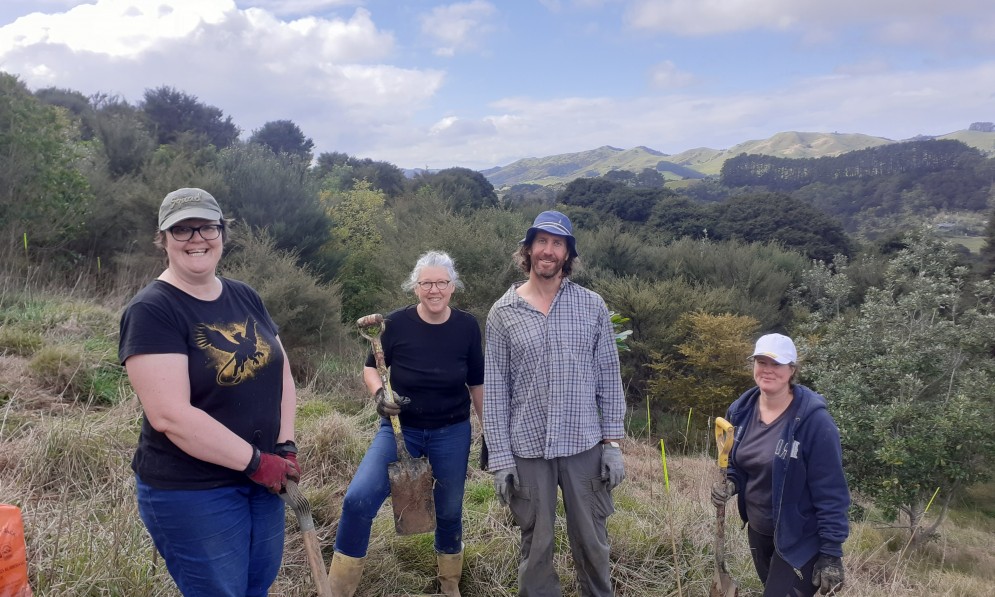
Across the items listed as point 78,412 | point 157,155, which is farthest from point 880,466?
point 157,155

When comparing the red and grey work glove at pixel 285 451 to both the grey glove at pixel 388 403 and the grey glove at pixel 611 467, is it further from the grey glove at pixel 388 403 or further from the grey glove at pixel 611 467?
the grey glove at pixel 611 467

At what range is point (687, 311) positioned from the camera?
20.4 m

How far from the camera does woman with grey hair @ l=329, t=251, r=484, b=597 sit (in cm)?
249

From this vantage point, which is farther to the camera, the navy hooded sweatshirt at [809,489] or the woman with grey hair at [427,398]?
the woman with grey hair at [427,398]

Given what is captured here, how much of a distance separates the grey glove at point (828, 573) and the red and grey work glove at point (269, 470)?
6.54 ft

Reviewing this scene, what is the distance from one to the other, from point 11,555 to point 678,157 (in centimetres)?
18320

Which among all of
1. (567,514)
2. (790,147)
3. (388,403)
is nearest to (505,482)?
(567,514)

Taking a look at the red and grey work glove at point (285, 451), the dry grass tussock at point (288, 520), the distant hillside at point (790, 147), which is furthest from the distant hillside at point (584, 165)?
the red and grey work glove at point (285, 451)

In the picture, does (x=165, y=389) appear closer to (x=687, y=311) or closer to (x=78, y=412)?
(x=78, y=412)

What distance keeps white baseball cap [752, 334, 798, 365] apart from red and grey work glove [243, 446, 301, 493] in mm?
1869

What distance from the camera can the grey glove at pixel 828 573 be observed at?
2314mm

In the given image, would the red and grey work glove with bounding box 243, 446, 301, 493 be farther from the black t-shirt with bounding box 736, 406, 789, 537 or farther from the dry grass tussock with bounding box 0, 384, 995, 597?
the black t-shirt with bounding box 736, 406, 789, 537

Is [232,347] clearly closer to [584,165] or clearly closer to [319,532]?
[319,532]

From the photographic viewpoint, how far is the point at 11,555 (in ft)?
5.67
